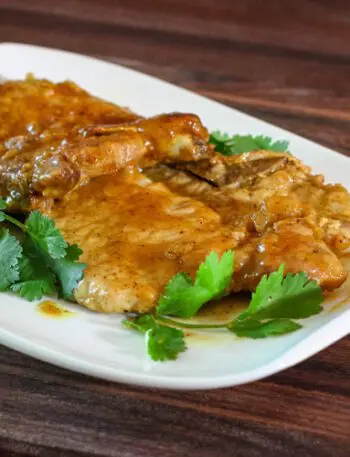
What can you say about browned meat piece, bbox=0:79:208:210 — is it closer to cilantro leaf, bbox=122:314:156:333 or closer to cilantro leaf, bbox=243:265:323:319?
cilantro leaf, bbox=122:314:156:333

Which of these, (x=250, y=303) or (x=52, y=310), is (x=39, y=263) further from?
(x=250, y=303)

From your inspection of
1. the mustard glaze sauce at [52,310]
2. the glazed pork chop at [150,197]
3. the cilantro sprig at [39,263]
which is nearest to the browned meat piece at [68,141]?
the glazed pork chop at [150,197]

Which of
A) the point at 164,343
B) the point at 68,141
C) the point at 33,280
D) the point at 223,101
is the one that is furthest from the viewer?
the point at 223,101

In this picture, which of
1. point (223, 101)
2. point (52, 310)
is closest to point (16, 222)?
point (52, 310)

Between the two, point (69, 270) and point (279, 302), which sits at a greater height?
point (279, 302)

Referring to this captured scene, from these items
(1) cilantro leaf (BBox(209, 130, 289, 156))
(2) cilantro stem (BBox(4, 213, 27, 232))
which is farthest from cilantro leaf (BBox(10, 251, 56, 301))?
(1) cilantro leaf (BBox(209, 130, 289, 156))

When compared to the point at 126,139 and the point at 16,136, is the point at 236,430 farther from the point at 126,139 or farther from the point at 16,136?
the point at 16,136
